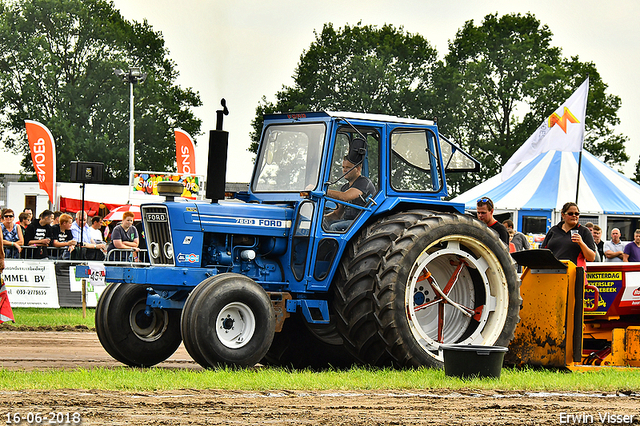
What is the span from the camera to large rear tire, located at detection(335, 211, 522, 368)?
26.4ft

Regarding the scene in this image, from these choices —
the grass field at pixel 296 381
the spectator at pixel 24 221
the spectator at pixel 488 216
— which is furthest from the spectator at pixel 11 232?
the spectator at pixel 488 216

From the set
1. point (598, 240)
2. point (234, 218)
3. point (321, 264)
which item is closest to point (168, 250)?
point (234, 218)

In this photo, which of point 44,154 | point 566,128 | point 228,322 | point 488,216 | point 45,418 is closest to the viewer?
point 45,418

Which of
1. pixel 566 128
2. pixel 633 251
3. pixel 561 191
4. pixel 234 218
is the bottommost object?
pixel 633 251

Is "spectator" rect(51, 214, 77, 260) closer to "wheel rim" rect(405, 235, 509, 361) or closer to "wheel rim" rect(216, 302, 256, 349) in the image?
"wheel rim" rect(216, 302, 256, 349)

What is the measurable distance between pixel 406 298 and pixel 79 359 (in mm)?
3899

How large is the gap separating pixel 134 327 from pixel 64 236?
882 centimetres

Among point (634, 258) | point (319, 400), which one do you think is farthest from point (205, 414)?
point (634, 258)

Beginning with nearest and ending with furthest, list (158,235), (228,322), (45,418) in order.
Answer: (45,418)
(228,322)
(158,235)

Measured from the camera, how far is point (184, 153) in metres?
33.5

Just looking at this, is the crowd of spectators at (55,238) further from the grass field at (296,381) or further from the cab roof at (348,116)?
the grass field at (296,381)

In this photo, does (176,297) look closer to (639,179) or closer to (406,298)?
(406,298)

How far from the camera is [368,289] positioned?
26.5ft

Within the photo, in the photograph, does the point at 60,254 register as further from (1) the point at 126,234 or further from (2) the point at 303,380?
Answer: (2) the point at 303,380
